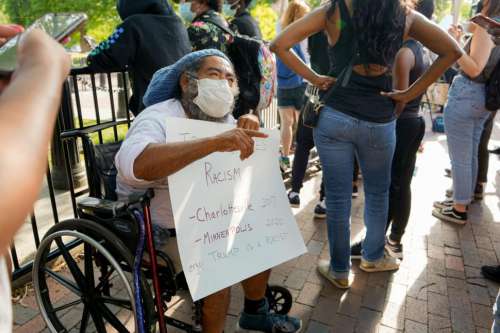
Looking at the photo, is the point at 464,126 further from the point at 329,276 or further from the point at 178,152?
the point at 178,152

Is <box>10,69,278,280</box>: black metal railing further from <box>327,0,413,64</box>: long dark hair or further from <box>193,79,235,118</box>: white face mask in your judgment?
<box>327,0,413,64</box>: long dark hair

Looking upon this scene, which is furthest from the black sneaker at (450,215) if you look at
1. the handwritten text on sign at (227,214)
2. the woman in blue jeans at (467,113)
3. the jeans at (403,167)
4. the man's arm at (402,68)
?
the handwritten text on sign at (227,214)

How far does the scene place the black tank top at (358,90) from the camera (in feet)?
6.85

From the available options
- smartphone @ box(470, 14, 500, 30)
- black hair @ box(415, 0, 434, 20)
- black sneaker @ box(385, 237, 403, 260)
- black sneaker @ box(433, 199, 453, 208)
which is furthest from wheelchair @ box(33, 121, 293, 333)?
black sneaker @ box(433, 199, 453, 208)

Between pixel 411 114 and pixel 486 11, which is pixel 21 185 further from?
pixel 486 11

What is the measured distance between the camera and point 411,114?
8.89ft

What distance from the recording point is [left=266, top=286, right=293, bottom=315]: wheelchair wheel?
2.29 m

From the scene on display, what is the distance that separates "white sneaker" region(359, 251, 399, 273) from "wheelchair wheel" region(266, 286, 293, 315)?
0.77m

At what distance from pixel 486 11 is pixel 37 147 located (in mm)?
3121

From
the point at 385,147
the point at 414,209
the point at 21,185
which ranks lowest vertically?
the point at 414,209

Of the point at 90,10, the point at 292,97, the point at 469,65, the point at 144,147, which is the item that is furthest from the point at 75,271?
the point at 90,10

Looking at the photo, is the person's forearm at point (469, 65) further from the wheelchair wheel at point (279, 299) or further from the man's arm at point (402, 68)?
the wheelchair wheel at point (279, 299)

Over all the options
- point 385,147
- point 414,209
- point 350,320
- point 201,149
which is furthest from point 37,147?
point 414,209

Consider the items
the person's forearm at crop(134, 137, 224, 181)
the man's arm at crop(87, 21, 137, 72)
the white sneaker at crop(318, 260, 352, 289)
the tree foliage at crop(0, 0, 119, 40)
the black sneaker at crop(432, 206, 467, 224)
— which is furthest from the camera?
the tree foliage at crop(0, 0, 119, 40)
